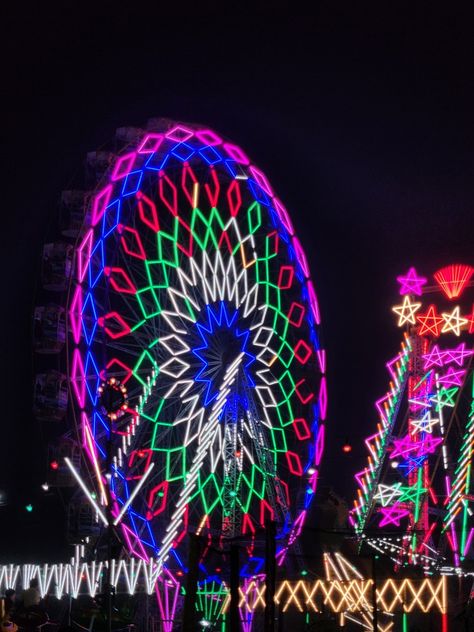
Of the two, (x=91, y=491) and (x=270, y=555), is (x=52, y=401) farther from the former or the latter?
(x=270, y=555)

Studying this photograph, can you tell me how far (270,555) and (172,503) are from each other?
1203cm

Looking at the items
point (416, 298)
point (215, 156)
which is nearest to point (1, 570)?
point (215, 156)

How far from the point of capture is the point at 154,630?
28.2m

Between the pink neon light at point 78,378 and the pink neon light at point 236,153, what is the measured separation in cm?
964

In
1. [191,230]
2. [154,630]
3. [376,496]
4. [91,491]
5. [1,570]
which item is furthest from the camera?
[376,496]

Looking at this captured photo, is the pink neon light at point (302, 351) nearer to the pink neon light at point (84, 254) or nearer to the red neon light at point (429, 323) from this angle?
the red neon light at point (429, 323)

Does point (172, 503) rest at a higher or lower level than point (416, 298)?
lower

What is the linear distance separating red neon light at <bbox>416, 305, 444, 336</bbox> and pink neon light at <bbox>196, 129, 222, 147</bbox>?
11.3 m

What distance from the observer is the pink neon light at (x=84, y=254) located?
86.4ft

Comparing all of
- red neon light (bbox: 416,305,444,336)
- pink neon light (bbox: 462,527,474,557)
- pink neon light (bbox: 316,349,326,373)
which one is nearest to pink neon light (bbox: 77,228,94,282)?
pink neon light (bbox: 316,349,326,373)

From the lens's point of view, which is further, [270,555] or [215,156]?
[215,156]

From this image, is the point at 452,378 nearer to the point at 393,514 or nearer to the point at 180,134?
the point at 393,514

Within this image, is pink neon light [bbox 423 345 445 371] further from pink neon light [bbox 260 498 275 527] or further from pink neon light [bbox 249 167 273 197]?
pink neon light [bbox 260 498 275 527]

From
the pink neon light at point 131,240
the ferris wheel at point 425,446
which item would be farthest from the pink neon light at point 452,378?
the pink neon light at point 131,240
